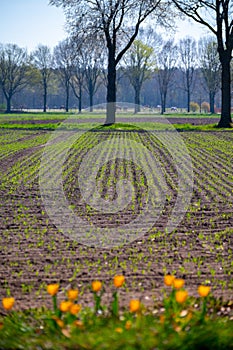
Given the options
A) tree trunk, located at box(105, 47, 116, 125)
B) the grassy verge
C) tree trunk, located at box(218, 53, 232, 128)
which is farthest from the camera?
tree trunk, located at box(105, 47, 116, 125)

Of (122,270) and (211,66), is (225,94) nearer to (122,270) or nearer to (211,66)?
(122,270)

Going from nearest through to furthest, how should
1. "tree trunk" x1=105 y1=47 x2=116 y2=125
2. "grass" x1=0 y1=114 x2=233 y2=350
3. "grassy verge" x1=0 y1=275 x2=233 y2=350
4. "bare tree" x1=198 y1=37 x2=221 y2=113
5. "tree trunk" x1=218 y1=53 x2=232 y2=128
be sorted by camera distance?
"grassy verge" x1=0 y1=275 x2=233 y2=350 → "grass" x1=0 y1=114 x2=233 y2=350 → "tree trunk" x1=218 y1=53 x2=232 y2=128 → "tree trunk" x1=105 y1=47 x2=116 y2=125 → "bare tree" x1=198 y1=37 x2=221 y2=113

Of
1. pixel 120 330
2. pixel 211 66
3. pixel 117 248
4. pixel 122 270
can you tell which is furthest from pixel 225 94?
pixel 211 66

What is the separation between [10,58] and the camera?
7544 cm

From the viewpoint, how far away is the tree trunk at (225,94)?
31.6 metres

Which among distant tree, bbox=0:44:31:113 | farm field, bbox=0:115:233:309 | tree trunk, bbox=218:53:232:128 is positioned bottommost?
farm field, bbox=0:115:233:309

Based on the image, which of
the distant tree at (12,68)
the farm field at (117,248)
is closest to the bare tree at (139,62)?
the distant tree at (12,68)

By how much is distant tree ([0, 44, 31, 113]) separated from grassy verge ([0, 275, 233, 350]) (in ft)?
238

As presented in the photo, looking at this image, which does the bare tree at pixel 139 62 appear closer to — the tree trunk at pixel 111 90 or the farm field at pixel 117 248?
the tree trunk at pixel 111 90

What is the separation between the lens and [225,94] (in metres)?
32.2

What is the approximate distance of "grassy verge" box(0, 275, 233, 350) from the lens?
3.50 metres

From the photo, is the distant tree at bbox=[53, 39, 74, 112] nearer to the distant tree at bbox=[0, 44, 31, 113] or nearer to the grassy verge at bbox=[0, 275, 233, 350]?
the distant tree at bbox=[0, 44, 31, 113]

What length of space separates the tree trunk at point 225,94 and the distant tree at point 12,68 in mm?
47147

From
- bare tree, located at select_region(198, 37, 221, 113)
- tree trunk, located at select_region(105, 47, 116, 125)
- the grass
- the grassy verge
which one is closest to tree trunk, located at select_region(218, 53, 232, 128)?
tree trunk, located at select_region(105, 47, 116, 125)
